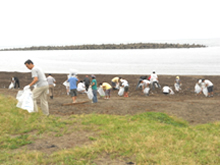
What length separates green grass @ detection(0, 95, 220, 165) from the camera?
5.12 meters

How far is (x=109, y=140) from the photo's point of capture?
6.00 meters

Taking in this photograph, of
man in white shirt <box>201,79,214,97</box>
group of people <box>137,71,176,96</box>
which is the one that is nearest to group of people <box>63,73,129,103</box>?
group of people <box>137,71,176,96</box>

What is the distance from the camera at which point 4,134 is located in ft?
21.6

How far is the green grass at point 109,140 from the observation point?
5.12 metres

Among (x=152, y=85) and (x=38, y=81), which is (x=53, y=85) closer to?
(x=38, y=81)

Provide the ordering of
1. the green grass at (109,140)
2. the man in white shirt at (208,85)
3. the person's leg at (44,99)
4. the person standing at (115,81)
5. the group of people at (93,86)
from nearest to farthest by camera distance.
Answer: the green grass at (109,140), the person's leg at (44,99), the group of people at (93,86), the man in white shirt at (208,85), the person standing at (115,81)

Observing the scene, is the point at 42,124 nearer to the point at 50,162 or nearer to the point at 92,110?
the point at 50,162

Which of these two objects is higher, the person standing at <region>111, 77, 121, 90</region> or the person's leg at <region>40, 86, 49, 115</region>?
the person's leg at <region>40, 86, 49, 115</region>

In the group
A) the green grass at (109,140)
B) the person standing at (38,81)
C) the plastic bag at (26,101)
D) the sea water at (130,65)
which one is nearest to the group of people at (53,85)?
the person standing at (38,81)

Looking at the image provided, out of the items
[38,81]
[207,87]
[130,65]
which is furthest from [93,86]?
[130,65]

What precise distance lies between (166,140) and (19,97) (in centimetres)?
444

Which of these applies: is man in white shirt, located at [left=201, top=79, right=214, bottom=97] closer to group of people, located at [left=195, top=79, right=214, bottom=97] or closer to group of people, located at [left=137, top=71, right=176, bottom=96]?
group of people, located at [left=195, top=79, right=214, bottom=97]

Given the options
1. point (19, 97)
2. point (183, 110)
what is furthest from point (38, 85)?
point (183, 110)

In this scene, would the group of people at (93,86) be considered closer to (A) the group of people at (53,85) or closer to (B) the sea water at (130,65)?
(A) the group of people at (53,85)
